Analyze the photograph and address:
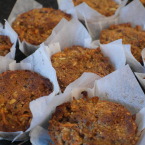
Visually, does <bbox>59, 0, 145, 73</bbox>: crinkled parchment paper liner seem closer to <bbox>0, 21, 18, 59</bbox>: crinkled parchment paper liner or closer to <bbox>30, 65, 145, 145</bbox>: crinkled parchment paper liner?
<bbox>0, 21, 18, 59</bbox>: crinkled parchment paper liner

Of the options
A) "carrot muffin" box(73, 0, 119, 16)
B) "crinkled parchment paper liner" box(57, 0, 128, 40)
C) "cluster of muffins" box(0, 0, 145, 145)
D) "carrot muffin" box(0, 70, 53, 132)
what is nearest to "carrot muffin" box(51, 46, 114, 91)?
"cluster of muffins" box(0, 0, 145, 145)

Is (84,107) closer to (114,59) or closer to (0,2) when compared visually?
(114,59)

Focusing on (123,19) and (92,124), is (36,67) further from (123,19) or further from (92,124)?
(123,19)

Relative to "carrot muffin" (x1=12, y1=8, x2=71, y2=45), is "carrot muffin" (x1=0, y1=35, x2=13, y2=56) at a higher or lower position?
lower

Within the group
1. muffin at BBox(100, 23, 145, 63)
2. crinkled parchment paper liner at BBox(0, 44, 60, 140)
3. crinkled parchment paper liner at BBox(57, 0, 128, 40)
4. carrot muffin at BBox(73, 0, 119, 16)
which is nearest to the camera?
crinkled parchment paper liner at BBox(0, 44, 60, 140)

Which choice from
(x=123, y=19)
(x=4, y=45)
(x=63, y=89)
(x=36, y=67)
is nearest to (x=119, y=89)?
(x=63, y=89)

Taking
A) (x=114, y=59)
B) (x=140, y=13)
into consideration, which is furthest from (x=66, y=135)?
(x=140, y=13)

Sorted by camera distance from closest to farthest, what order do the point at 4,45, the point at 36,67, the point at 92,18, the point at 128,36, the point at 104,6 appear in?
the point at 36,67, the point at 4,45, the point at 128,36, the point at 92,18, the point at 104,6
